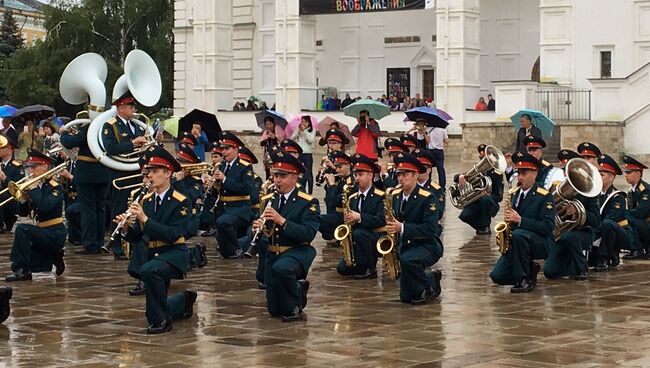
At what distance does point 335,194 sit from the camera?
55.6 feet

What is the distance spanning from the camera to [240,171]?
55.3ft

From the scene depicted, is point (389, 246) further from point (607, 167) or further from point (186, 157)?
point (186, 157)

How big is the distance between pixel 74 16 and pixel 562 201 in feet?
155

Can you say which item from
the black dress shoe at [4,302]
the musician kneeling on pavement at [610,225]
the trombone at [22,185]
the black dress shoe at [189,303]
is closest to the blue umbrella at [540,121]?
the musician kneeling on pavement at [610,225]

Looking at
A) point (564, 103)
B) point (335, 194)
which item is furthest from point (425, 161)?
point (564, 103)

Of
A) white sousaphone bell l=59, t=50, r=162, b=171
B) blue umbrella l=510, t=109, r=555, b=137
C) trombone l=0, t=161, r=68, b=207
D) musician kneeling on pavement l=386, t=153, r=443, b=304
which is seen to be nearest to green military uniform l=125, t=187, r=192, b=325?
musician kneeling on pavement l=386, t=153, r=443, b=304

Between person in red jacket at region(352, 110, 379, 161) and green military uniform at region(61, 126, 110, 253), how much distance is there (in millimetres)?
5830

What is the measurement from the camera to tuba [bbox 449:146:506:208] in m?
18.9

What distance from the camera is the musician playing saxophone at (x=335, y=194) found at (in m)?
16.6

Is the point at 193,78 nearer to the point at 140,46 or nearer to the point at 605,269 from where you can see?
the point at 140,46

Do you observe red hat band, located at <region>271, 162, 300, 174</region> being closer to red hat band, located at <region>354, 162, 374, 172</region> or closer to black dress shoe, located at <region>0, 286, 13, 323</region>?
red hat band, located at <region>354, 162, 374, 172</region>

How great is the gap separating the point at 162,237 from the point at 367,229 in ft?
12.2

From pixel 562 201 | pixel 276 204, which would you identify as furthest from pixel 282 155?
pixel 562 201

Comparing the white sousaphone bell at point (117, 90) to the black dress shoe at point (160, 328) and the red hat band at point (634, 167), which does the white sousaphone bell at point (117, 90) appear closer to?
the black dress shoe at point (160, 328)
